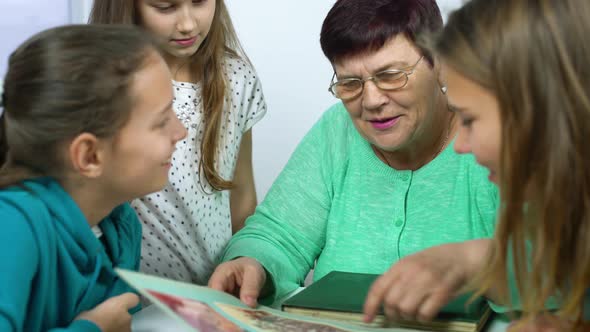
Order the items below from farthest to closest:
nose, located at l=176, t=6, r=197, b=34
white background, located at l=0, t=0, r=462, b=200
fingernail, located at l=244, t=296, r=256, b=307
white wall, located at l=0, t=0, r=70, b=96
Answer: white wall, located at l=0, t=0, r=70, b=96, white background, located at l=0, t=0, r=462, b=200, nose, located at l=176, t=6, r=197, b=34, fingernail, located at l=244, t=296, r=256, b=307

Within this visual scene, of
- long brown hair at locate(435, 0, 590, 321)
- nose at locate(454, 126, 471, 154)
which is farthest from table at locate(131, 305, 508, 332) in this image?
nose at locate(454, 126, 471, 154)

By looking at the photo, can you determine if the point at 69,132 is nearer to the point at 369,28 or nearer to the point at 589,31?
the point at 369,28

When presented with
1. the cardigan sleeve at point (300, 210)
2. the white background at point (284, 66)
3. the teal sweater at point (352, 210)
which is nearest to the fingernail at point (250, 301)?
the teal sweater at point (352, 210)

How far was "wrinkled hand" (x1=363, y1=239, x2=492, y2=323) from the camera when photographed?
1043mm

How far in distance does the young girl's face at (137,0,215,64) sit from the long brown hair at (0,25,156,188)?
0.49m

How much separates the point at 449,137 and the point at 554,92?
685 mm

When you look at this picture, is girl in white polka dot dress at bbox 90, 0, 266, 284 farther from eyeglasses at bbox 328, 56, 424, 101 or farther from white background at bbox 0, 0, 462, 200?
white background at bbox 0, 0, 462, 200

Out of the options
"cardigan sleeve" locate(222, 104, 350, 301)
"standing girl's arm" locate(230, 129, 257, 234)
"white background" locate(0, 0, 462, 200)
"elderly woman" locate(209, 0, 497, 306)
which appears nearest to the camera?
"elderly woman" locate(209, 0, 497, 306)

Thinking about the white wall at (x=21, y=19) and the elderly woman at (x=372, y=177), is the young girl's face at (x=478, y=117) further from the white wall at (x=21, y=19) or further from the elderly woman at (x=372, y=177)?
the white wall at (x=21, y=19)

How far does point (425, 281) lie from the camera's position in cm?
106

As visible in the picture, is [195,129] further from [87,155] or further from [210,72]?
[87,155]

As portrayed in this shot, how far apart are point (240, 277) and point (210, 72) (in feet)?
2.05

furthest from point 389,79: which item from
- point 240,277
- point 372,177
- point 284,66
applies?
point 284,66

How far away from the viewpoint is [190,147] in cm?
174
